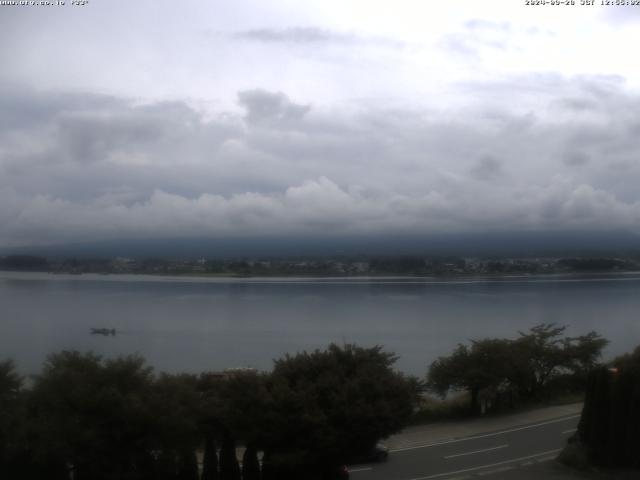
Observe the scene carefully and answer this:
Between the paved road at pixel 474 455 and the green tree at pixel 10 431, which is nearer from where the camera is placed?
the green tree at pixel 10 431

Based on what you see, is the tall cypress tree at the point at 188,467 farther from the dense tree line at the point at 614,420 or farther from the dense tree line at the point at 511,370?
the dense tree line at the point at 511,370

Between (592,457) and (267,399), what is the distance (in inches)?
234

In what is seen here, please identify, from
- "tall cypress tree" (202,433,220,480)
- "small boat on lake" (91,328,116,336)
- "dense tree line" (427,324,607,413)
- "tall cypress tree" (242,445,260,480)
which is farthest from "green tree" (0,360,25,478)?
"small boat on lake" (91,328,116,336)

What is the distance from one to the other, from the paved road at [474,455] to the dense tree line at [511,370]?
2.57 meters

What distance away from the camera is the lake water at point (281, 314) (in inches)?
1180

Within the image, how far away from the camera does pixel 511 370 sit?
1941cm

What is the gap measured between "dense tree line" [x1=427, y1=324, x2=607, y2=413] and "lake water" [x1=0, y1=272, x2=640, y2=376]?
5.72 metres

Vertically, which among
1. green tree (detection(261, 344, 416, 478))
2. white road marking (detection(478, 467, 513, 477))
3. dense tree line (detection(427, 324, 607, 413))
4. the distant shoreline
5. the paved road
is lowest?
the paved road

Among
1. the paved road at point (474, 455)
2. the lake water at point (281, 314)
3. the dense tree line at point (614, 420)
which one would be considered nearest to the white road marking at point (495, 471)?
the paved road at point (474, 455)

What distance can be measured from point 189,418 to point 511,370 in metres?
11.5

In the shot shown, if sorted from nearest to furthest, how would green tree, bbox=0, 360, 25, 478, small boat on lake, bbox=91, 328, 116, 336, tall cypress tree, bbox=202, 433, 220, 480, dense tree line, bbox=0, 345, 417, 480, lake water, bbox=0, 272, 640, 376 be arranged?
green tree, bbox=0, 360, 25, 478, dense tree line, bbox=0, 345, 417, 480, tall cypress tree, bbox=202, 433, 220, 480, lake water, bbox=0, 272, 640, 376, small boat on lake, bbox=91, 328, 116, 336

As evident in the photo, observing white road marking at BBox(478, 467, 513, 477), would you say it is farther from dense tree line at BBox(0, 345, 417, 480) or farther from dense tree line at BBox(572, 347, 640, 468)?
dense tree line at BBox(0, 345, 417, 480)

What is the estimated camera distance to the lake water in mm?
29975

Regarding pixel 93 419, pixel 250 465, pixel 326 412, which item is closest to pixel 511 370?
pixel 326 412
